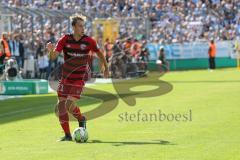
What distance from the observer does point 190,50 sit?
5125 cm

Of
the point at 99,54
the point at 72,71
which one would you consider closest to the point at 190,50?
the point at 99,54

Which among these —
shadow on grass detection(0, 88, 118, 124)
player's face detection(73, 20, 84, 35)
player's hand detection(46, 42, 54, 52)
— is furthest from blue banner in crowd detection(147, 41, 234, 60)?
player's hand detection(46, 42, 54, 52)

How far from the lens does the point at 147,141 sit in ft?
42.9

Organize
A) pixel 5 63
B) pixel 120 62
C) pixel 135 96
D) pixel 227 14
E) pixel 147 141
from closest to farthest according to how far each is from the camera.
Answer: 1. pixel 147 141
2. pixel 135 96
3. pixel 5 63
4. pixel 120 62
5. pixel 227 14

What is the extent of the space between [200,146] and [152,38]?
39.9 metres

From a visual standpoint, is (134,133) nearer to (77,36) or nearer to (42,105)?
(77,36)

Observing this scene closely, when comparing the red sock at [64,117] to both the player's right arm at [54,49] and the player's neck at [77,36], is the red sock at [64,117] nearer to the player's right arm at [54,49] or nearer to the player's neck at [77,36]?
the player's right arm at [54,49]

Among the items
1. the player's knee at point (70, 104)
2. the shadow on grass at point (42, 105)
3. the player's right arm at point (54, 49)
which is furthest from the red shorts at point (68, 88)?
the shadow on grass at point (42, 105)

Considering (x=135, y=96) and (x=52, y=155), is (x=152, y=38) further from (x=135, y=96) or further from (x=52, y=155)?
(x=52, y=155)

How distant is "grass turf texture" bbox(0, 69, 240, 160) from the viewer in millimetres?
11503

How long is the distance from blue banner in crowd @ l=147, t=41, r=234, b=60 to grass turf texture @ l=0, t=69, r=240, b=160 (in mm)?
26813

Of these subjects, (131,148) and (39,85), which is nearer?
(131,148)

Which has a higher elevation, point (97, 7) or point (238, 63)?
point (97, 7)

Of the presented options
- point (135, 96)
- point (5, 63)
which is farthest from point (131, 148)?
point (5, 63)
